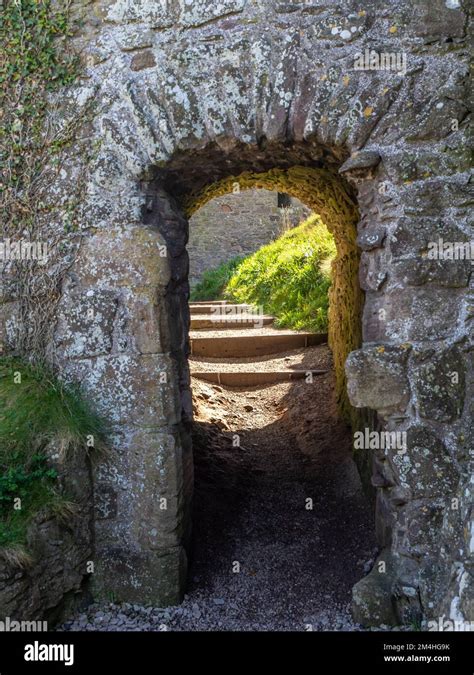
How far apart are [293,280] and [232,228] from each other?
22.4 ft

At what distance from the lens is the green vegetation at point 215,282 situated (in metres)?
14.1

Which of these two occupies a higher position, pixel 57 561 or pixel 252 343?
pixel 252 343

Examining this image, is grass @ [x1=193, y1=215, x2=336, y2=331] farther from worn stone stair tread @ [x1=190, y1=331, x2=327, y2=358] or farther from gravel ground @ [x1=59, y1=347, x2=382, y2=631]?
gravel ground @ [x1=59, y1=347, x2=382, y2=631]

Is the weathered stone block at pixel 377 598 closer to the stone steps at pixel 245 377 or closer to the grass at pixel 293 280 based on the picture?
the stone steps at pixel 245 377

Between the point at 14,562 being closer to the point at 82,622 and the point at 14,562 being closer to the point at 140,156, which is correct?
the point at 82,622

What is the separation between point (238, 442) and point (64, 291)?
9.70ft

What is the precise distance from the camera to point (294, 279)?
32.9ft

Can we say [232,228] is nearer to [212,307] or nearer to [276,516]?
[212,307]

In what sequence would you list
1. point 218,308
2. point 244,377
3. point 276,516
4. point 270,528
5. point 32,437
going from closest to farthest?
point 32,437 < point 270,528 < point 276,516 < point 244,377 < point 218,308

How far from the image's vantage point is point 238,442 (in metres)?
5.98

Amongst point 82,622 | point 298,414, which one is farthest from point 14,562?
point 298,414

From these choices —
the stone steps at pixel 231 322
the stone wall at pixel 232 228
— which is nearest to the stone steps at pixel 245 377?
the stone steps at pixel 231 322

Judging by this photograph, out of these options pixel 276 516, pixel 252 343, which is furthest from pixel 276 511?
pixel 252 343

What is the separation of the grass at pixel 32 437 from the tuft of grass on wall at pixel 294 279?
5421mm
